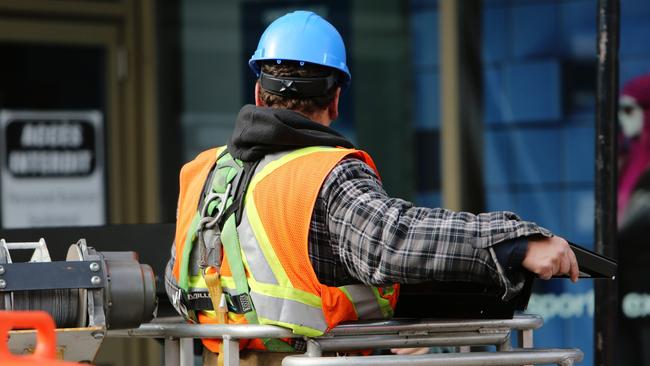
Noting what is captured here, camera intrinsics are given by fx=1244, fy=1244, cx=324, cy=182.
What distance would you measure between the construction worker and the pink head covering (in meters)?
3.07

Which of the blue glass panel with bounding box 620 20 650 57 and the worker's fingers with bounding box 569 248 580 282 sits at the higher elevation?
the blue glass panel with bounding box 620 20 650 57

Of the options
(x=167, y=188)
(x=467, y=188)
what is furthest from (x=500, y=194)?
(x=167, y=188)

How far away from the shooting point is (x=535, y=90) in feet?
22.0

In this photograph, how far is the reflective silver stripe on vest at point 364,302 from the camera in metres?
3.37

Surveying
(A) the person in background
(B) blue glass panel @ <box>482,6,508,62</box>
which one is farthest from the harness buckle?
(B) blue glass panel @ <box>482,6,508,62</box>

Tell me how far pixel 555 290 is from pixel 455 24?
1.56m

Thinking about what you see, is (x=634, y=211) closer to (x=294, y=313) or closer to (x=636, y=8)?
(x=636, y=8)

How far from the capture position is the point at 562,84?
21.8 feet

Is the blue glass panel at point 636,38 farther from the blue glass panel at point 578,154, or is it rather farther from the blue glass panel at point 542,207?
the blue glass panel at point 542,207

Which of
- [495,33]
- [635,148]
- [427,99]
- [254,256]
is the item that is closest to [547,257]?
[254,256]

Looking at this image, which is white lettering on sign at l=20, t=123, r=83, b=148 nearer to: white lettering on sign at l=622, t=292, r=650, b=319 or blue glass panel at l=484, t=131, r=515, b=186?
blue glass panel at l=484, t=131, r=515, b=186

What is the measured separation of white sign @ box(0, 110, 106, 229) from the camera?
763 cm

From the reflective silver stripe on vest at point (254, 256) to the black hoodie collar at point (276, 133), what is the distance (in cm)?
21

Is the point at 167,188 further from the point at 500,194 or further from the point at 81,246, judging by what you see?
the point at 81,246
